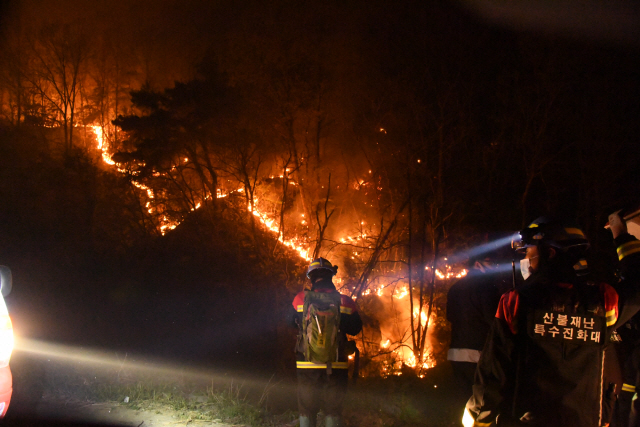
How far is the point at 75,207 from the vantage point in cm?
1226

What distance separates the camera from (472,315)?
430cm

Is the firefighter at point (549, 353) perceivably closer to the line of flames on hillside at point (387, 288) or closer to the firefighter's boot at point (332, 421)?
the firefighter's boot at point (332, 421)

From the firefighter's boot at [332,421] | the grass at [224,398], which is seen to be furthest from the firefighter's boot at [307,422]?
the grass at [224,398]

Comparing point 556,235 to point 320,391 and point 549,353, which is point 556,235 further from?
point 320,391

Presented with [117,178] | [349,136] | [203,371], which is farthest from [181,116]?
[203,371]

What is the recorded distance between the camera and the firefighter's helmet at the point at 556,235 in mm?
2449

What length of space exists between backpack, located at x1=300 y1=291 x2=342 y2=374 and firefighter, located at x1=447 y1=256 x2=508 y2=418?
3.92 feet

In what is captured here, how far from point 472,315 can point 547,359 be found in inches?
77.3

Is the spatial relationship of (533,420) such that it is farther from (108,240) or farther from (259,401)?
(108,240)

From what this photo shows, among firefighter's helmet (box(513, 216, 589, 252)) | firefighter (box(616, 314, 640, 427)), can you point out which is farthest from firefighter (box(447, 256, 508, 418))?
firefighter's helmet (box(513, 216, 589, 252))

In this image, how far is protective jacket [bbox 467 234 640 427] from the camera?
7.59ft

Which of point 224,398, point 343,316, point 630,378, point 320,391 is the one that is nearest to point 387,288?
point 224,398

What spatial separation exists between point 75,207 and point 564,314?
12774 mm

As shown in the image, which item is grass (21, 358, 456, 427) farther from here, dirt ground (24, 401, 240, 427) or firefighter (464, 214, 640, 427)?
firefighter (464, 214, 640, 427)
